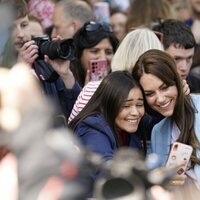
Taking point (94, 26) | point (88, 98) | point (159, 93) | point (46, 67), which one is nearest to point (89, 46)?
point (94, 26)

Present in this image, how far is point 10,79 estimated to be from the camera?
6.12ft

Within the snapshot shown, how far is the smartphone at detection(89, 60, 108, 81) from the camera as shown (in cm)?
424

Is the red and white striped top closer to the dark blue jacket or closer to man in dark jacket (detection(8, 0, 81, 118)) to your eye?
man in dark jacket (detection(8, 0, 81, 118))

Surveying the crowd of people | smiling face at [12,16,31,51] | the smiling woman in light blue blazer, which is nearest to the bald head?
the crowd of people

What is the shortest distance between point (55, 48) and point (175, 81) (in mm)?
737

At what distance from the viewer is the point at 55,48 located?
3.86 metres

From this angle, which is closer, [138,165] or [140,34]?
[138,165]

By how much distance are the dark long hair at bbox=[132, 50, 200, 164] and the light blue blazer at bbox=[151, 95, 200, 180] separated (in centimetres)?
2

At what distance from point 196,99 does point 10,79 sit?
1.79 meters

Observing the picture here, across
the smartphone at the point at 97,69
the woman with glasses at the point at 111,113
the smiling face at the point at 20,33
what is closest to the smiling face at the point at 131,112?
the woman with glasses at the point at 111,113

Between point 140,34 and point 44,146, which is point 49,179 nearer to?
point 44,146

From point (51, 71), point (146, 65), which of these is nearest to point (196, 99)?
point (146, 65)

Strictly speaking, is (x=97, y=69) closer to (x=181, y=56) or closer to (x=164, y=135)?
(x=181, y=56)

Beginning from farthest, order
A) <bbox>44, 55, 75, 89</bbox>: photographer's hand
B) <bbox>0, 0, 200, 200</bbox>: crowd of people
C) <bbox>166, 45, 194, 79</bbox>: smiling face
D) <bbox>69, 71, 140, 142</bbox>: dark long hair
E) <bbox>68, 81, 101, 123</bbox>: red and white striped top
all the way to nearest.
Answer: <bbox>166, 45, 194, 79</bbox>: smiling face
<bbox>44, 55, 75, 89</bbox>: photographer's hand
<bbox>68, 81, 101, 123</bbox>: red and white striped top
<bbox>69, 71, 140, 142</bbox>: dark long hair
<bbox>0, 0, 200, 200</bbox>: crowd of people
